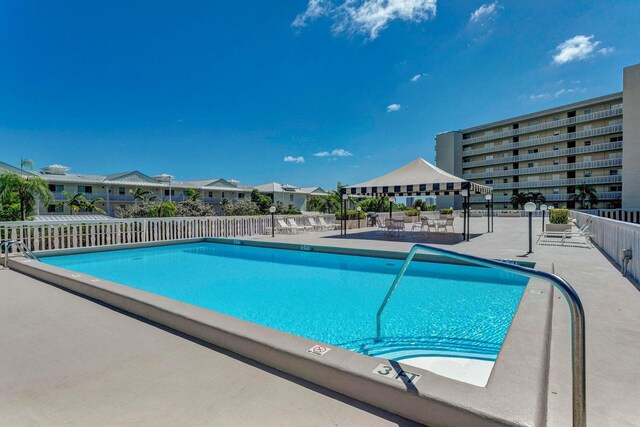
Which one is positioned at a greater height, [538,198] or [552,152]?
[552,152]

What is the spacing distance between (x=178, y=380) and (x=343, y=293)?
156 inches

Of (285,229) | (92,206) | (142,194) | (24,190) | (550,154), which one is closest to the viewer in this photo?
(24,190)

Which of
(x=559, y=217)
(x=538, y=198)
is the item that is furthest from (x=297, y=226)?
(x=538, y=198)

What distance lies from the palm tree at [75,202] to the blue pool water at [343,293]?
25.0m

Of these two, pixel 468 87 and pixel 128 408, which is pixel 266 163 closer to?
pixel 468 87

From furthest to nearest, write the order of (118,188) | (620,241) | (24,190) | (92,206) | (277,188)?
(277,188)
(118,188)
(92,206)
(24,190)
(620,241)

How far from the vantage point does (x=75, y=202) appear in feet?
98.1

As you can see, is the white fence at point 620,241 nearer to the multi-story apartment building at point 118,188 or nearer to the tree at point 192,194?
the multi-story apartment building at point 118,188

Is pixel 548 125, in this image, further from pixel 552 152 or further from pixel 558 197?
pixel 558 197

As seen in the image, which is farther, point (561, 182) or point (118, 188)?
point (561, 182)

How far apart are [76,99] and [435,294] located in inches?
1021

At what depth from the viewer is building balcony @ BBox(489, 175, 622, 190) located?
39569 millimetres

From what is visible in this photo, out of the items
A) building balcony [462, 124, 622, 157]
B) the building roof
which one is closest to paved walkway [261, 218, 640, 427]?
the building roof

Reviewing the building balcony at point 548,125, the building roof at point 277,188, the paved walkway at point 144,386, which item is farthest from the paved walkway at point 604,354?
the building balcony at point 548,125
